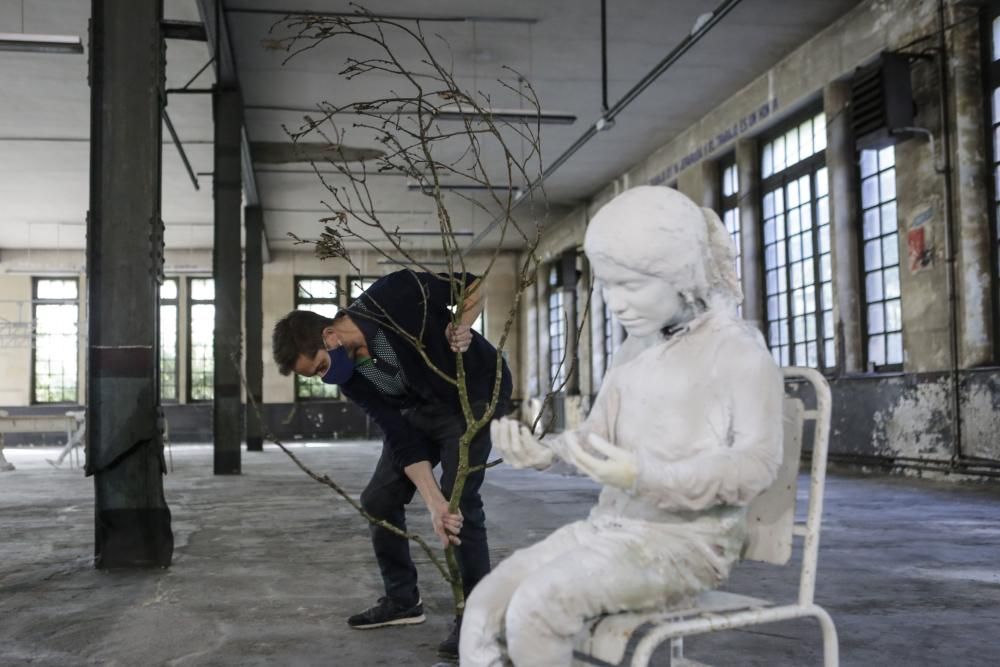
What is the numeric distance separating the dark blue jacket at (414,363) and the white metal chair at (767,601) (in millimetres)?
1369

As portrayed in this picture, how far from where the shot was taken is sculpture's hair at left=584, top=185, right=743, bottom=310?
1.50m

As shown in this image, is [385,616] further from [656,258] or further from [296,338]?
[656,258]

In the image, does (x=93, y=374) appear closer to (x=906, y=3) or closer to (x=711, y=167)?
(x=906, y=3)

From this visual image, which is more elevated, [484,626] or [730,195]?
[730,195]

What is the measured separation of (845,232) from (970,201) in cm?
183

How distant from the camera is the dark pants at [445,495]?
2.97 m

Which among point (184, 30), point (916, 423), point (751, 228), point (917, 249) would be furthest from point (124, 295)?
point (751, 228)

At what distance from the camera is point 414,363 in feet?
10.1

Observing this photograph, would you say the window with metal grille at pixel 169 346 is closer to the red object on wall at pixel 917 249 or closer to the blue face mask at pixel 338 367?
the red object on wall at pixel 917 249

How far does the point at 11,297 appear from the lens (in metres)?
22.6

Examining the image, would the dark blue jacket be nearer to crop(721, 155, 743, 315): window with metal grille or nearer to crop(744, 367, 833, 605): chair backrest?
crop(744, 367, 833, 605): chair backrest

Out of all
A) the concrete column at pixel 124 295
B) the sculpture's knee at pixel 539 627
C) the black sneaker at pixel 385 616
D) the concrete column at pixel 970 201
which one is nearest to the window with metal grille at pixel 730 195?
the concrete column at pixel 970 201

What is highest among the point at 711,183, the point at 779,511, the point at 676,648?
the point at 711,183

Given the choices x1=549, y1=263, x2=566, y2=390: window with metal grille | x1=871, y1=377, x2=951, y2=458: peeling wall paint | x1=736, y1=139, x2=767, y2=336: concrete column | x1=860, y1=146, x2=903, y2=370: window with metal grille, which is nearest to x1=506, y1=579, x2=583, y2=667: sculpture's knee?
x1=871, y1=377, x2=951, y2=458: peeling wall paint
